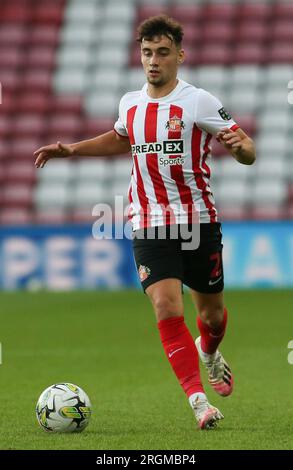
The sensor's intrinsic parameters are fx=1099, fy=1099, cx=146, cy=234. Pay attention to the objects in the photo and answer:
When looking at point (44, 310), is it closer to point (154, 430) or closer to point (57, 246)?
point (57, 246)

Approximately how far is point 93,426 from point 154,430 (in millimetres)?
383

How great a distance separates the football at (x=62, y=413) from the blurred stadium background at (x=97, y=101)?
1026 cm

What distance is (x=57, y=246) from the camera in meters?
16.0

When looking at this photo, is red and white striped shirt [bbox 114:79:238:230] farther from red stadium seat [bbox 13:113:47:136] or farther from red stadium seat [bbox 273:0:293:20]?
red stadium seat [bbox 273:0:293:20]

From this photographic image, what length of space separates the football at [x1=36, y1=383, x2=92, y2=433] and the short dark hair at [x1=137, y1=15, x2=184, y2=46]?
193cm

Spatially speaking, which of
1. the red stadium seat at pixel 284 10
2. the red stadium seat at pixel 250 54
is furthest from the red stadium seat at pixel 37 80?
the red stadium seat at pixel 284 10

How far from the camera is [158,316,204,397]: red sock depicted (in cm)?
552

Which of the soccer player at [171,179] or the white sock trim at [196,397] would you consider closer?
the white sock trim at [196,397]

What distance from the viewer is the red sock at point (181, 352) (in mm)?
5520

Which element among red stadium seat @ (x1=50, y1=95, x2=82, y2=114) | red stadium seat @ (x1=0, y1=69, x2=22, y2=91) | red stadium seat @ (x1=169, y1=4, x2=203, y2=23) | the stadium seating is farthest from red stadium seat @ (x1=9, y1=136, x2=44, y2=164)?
red stadium seat @ (x1=169, y1=4, x2=203, y2=23)

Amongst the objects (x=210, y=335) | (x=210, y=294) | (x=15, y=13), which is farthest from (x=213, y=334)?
(x=15, y=13)

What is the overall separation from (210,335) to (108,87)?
14929 millimetres

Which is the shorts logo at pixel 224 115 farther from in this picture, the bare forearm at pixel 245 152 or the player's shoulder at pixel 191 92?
the bare forearm at pixel 245 152
